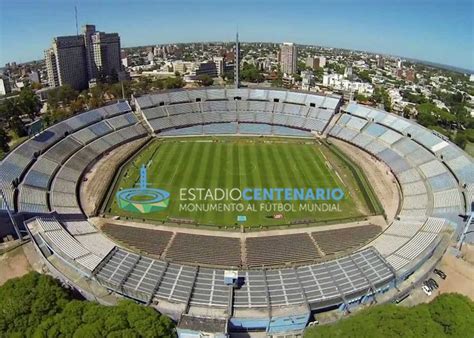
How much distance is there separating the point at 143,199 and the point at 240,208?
A: 1404 centimetres

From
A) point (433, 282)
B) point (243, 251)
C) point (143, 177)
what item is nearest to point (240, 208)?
point (243, 251)

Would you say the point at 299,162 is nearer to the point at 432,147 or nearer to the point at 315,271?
the point at 432,147

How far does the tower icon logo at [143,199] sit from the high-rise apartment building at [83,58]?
105 m

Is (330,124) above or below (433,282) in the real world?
above

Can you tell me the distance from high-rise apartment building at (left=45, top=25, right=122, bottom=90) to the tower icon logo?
10465cm

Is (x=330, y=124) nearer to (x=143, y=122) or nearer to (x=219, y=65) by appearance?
(x=143, y=122)

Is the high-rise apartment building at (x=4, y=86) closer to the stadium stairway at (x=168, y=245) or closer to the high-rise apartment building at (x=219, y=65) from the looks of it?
the high-rise apartment building at (x=219, y=65)

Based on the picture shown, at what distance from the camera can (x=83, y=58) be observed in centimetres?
14050

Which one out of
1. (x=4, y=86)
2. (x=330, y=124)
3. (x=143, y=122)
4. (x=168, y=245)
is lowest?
(x=168, y=245)

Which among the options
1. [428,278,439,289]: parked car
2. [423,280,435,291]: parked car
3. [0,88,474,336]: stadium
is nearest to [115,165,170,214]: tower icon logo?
[0,88,474,336]: stadium

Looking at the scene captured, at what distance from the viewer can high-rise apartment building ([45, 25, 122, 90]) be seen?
132m

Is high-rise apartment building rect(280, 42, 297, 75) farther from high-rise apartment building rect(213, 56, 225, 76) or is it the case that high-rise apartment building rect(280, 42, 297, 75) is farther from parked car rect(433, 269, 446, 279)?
parked car rect(433, 269, 446, 279)

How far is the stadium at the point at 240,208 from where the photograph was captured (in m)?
30.5

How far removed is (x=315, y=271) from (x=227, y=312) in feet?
31.1
